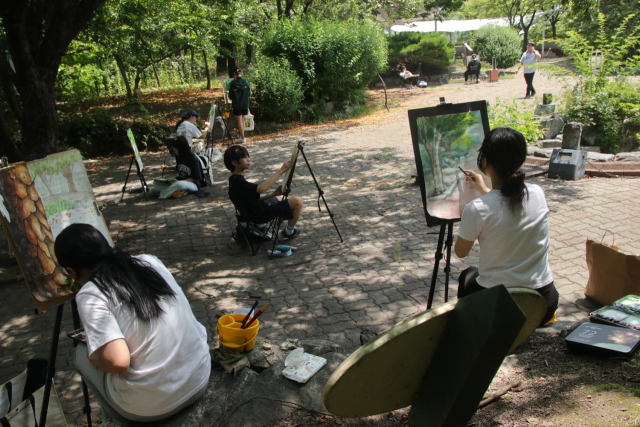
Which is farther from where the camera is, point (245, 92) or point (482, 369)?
point (245, 92)

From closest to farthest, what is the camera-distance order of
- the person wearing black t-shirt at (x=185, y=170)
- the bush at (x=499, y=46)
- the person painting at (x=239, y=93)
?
1. the person wearing black t-shirt at (x=185, y=170)
2. the person painting at (x=239, y=93)
3. the bush at (x=499, y=46)

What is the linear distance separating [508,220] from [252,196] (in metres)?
3.42

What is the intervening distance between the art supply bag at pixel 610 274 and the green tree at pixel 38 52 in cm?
624

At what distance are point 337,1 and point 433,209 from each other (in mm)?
23077

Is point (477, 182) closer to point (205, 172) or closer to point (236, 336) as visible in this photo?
point (236, 336)

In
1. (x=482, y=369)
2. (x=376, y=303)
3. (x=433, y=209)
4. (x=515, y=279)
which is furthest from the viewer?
(x=376, y=303)

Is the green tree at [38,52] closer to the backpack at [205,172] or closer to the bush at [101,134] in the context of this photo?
the backpack at [205,172]

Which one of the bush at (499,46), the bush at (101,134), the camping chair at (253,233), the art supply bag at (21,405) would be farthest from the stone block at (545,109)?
the bush at (499,46)

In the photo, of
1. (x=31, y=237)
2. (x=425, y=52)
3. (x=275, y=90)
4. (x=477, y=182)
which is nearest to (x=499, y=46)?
(x=425, y=52)

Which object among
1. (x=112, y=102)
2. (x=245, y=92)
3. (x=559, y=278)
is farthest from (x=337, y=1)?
(x=559, y=278)

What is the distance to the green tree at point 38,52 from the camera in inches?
221

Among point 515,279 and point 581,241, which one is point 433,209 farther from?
point 581,241

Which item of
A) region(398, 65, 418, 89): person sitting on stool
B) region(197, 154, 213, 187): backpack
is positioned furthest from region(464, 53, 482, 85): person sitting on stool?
region(197, 154, 213, 187): backpack

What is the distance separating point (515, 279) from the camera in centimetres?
289
